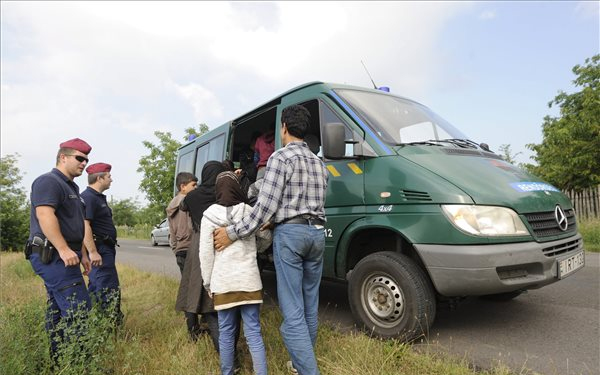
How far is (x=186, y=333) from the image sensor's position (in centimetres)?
382

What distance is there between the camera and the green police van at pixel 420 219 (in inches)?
120

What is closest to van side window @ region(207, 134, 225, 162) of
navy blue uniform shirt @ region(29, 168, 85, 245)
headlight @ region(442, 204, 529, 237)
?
navy blue uniform shirt @ region(29, 168, 85, 245)

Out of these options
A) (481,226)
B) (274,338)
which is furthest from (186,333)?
(481,226)

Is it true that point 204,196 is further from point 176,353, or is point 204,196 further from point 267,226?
point 176,353

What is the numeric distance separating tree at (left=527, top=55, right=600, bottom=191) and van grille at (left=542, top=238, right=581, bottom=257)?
1174 cm

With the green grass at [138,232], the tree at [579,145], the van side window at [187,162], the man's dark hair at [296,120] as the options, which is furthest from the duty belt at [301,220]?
the green grass at [138,232]

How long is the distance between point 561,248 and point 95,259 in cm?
428

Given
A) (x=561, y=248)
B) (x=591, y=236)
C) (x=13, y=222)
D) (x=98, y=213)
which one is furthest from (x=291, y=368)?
(x=13, y=222)

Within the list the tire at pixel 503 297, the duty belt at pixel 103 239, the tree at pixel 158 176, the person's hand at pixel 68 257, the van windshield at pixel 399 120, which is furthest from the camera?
the tree at pixel 158 176

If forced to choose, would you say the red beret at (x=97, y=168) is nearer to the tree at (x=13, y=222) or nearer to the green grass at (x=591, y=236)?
the green grass at (x=591, y=236)

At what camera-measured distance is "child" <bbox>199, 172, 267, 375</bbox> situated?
8.80 feet

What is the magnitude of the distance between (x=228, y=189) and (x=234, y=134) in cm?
349

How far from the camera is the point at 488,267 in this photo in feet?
9.77

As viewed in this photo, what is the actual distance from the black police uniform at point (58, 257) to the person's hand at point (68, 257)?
0.39ft
